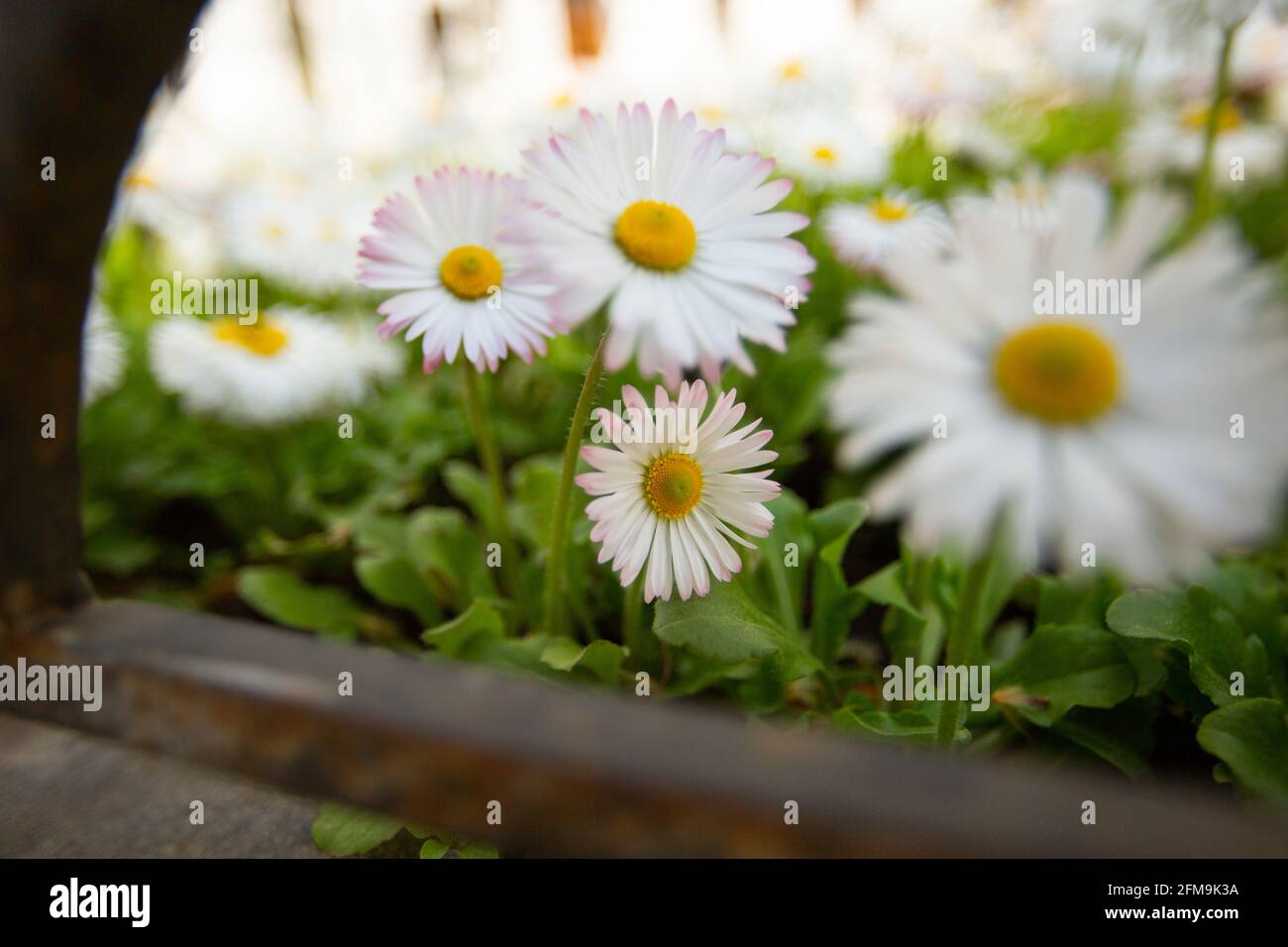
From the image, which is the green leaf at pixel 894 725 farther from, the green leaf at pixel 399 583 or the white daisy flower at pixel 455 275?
the green leaf at pixel 399 583

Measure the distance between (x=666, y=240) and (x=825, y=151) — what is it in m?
1.56

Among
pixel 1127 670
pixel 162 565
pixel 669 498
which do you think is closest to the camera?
pixel 669 498

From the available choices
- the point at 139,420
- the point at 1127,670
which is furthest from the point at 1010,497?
the point at 139,420

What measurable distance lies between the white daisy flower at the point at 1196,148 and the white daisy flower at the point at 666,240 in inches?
77.8

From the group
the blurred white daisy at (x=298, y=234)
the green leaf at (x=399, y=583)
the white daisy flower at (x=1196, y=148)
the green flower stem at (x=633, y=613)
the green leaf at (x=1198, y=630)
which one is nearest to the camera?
the green leaf at (x=1198, y=630)

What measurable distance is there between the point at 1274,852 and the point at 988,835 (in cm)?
10

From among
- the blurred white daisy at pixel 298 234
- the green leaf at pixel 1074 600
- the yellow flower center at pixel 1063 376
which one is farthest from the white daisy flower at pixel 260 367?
the yellow flower center at pixel 1063 376

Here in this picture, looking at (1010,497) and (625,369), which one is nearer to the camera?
(1010,497)

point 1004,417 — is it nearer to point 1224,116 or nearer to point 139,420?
point 139,420

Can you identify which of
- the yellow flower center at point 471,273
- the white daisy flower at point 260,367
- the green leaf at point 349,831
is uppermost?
the white daisy flower at point 260,367

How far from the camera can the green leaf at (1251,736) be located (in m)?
0.73

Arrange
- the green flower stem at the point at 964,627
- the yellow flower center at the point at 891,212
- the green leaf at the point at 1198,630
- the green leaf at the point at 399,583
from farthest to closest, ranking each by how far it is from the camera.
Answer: the yellow flower center at the point at 891,212
the green leaf at the point at 399,583
the green leaf at the point at 1198,630
the green flower stem at the point at 964,627

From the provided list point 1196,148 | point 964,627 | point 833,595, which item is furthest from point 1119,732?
point 1196,148

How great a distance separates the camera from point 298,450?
1.60 m
